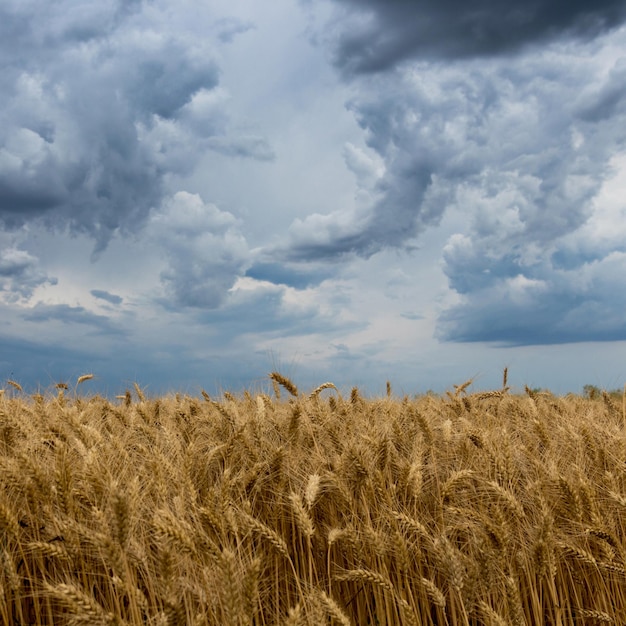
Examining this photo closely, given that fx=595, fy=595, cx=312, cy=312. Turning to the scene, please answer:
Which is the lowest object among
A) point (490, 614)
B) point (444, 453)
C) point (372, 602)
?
point (372, 602)

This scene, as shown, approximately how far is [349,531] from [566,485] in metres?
1.26

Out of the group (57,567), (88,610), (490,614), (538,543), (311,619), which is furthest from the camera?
(57,567)

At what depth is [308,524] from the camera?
2.82m

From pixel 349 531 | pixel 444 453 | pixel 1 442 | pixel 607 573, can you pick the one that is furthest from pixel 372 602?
pixel 1 442

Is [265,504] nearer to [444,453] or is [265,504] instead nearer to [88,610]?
[444,453]

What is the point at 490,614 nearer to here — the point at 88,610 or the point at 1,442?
the point at 88,610

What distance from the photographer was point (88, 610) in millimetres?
2203

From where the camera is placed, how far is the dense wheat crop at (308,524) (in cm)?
271

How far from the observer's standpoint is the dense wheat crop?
271cm

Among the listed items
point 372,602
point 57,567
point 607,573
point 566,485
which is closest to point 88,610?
point 57,567

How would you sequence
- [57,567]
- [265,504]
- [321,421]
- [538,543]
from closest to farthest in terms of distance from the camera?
1. [538,543]
2. [57,567]
3. [265,504]
4. [321,421]

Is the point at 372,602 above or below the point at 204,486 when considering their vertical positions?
below

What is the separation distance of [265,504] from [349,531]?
3.38 feet

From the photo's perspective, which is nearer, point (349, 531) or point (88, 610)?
point (88, 610)
